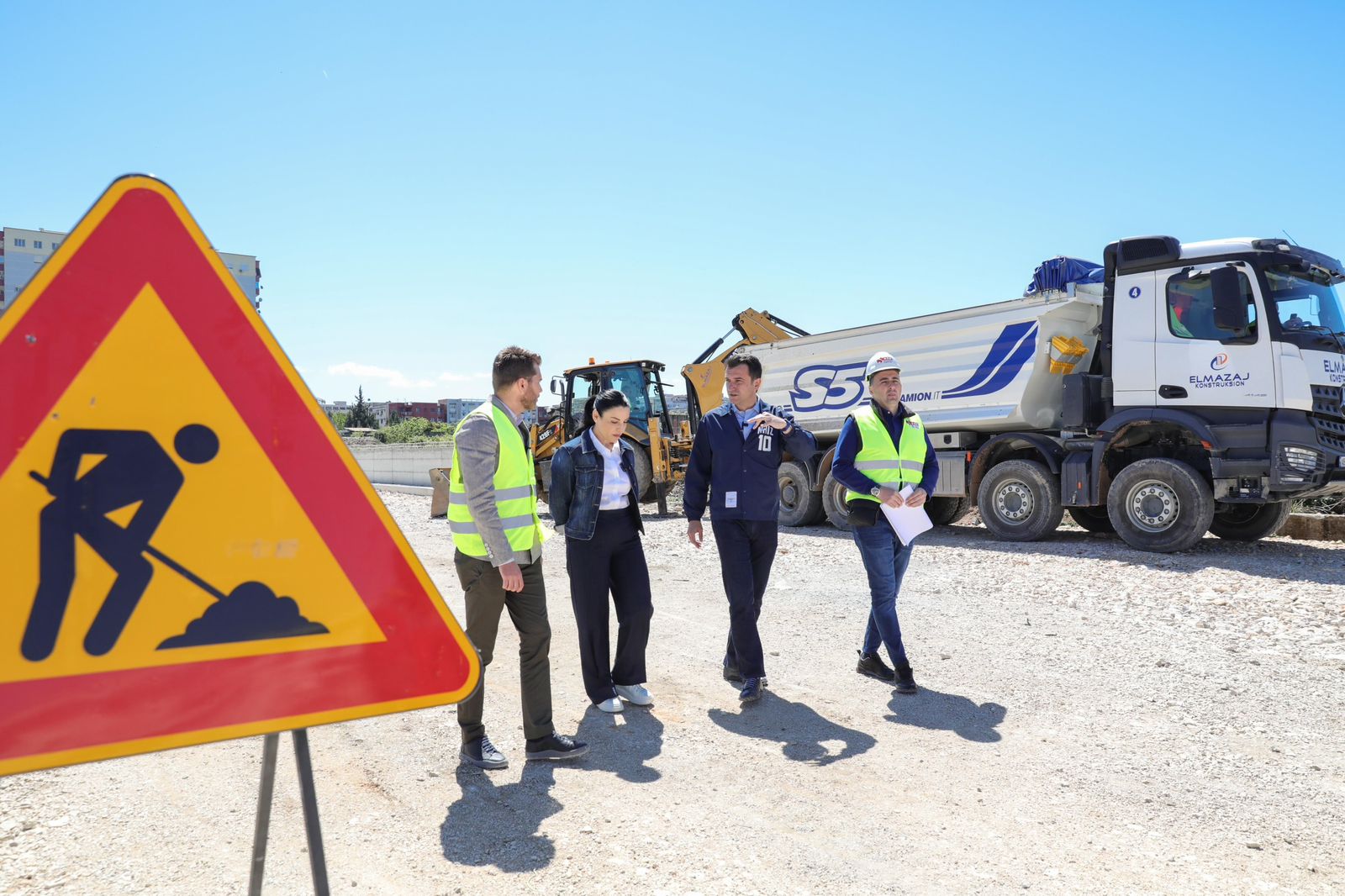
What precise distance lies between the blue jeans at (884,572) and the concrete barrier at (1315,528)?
868 cm

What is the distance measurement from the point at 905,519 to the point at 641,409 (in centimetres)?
1113

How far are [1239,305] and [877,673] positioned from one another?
6170mm

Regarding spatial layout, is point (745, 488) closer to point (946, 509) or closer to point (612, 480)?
point (612, 480)

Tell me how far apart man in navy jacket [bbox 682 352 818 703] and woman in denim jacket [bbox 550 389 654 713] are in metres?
0.43

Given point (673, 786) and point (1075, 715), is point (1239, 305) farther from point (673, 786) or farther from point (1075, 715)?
point (673, 786)

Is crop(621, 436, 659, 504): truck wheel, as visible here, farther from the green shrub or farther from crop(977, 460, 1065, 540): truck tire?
the green shrub

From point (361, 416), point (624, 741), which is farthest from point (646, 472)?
point (361, 416)

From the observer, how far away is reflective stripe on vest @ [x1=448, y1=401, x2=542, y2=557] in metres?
3.75

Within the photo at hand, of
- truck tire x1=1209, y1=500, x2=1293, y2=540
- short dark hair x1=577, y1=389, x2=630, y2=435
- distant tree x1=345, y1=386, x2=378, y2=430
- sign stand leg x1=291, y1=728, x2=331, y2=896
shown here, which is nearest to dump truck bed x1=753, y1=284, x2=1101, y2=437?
truck tire x1=1209, y1=500, x2=1293, y2=540

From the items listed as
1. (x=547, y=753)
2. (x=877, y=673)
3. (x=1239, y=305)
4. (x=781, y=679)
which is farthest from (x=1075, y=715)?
(x=1239, y=305)

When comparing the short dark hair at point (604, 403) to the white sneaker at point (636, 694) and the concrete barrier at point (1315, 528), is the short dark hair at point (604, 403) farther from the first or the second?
the concrete barrier at point (1315, 528)

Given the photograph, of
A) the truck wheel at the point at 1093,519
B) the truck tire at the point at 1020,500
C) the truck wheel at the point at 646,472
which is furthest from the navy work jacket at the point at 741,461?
the truck wheel at the point at 646,472

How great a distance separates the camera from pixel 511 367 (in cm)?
389

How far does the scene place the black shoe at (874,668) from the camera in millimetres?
4992
